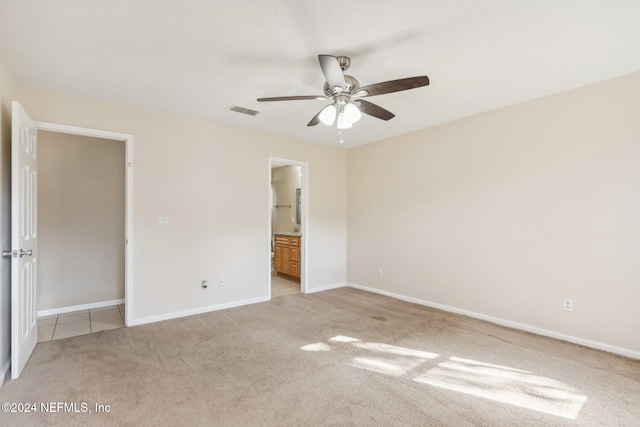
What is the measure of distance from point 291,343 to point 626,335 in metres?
3.10

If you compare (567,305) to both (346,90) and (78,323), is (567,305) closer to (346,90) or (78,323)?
(346,90)

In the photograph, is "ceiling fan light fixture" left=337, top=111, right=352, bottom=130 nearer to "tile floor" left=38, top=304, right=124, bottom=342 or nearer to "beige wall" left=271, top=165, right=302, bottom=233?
"tile floor" left=38, top=304, right=124, bottom=342

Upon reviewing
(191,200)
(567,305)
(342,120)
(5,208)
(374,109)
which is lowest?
(567,305)

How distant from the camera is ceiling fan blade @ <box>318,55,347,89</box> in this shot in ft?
6.71

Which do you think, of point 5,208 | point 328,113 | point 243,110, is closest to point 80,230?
point 5,208

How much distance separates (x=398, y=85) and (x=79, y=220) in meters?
4.48

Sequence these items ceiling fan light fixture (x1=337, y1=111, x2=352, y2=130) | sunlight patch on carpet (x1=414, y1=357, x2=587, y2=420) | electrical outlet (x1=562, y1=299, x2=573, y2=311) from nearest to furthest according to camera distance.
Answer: sunlight patch on carpet (x1=414, y1=357, x2=587, y2=420), ceiling fan light fixture (x1=337, y1=111, x2=352, y2=130), electrical outlet (x1=562, y1=299, x2=573, y2=311)

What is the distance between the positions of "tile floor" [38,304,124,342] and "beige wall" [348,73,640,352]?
3.85m

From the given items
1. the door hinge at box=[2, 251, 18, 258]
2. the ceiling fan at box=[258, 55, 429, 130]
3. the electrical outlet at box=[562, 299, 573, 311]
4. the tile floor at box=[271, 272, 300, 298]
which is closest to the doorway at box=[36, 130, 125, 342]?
the door hinge at box=[2, 251, 18, 258]

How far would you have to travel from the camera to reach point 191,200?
4.05m

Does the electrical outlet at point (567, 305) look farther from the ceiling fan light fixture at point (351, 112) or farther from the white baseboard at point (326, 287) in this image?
the white baseboard at point (326, 287)

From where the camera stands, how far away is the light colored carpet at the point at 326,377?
6.54 feet

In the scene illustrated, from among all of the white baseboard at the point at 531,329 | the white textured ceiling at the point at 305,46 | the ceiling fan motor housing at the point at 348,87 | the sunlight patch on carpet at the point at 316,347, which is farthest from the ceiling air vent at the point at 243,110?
the white baseboard at the point at 531,329

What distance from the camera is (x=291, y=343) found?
3.12 meters
